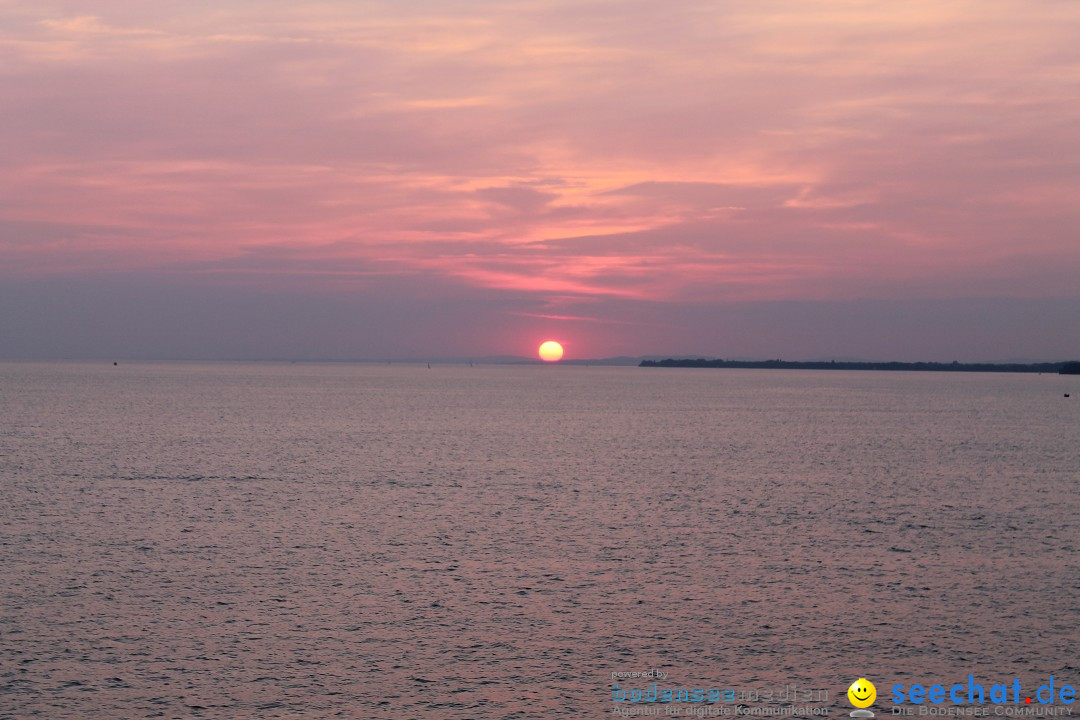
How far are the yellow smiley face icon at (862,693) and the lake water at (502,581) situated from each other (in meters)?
0.33


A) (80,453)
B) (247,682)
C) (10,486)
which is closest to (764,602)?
(247,682)

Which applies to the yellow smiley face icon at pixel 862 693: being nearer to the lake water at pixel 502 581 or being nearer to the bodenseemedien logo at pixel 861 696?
the bodenseemedien logo at pixel 861 696

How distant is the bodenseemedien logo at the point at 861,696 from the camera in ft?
56.3

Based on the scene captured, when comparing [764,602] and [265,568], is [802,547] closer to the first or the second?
[764,602]

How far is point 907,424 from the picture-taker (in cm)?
10581

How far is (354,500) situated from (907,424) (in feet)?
258

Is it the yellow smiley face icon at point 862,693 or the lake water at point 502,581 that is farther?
the lake water at point 502,581

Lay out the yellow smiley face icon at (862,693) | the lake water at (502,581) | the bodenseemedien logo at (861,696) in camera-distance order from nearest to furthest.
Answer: the bodenseemedien logo at (861,696)
the yellow smiley face icon at (862,693)
the lake water at (502,581)

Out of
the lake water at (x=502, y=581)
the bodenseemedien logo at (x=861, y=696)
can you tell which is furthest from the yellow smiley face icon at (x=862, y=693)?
the lake water at (x=502, y=581)

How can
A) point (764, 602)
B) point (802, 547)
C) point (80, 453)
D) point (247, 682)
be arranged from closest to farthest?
point (247, 682) → point (764, 602) → point (802, 547) → point (80, 453)

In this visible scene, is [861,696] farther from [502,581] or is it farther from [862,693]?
[502,581]

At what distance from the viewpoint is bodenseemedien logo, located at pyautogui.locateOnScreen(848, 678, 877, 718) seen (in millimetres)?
17156

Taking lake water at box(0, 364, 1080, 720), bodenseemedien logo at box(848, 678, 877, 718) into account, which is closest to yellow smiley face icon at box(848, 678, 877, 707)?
bodenseemedien logo at box(848, 678, 877, 718)

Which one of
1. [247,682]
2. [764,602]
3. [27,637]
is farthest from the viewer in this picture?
[764,602]
